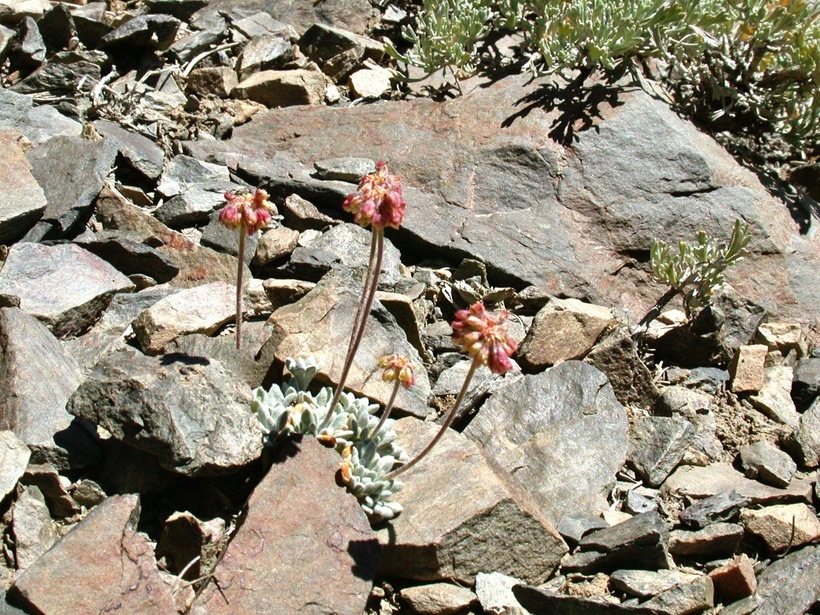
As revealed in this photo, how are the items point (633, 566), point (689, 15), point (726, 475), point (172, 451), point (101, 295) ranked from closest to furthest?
1. point (172, 451)
2. point (633, 566)
3. point (726, 475)
4. point (101, 295)
5. point (689, 15)

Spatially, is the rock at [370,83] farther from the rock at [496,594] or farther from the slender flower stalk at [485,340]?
the rock at [496,594]

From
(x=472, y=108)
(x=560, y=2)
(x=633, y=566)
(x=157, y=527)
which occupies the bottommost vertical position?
(x=157, y=527)

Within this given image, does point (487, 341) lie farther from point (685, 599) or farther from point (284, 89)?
point (284, 89)

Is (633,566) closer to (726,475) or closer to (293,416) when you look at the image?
(726,475)

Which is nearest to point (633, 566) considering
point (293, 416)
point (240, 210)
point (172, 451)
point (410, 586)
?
point (410, 586)

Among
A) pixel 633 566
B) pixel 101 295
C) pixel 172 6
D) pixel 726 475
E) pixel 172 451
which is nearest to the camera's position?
pixel 172 451

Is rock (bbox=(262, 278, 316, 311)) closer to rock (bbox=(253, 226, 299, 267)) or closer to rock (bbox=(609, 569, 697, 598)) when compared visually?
rock (bbox=(253, 226, 299, 267))

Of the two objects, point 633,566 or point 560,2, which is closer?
point 633,566
